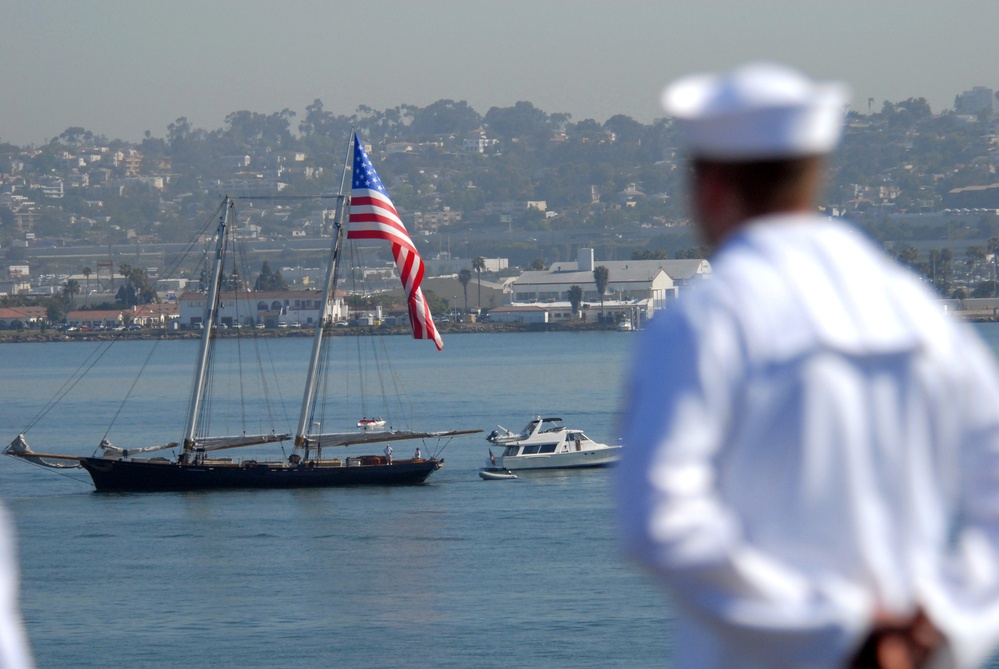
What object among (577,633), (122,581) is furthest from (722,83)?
(122,581)

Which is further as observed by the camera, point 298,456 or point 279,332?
point 279,332

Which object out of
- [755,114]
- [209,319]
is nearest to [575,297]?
[209,319]

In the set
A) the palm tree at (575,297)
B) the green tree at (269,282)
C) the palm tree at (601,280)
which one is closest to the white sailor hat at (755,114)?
the palm tree at (601,280)

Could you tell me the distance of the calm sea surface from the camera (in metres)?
20.1

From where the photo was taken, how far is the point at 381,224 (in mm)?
35000

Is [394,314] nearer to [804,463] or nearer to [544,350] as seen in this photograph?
[544,350]

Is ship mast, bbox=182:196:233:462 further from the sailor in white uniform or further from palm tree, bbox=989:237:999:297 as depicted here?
palm tree, bbox=989:237:999:297

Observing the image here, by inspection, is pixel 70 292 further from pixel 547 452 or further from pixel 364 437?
pixel 364 437

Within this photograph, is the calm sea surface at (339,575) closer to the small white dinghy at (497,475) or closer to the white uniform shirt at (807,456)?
the small white dinghy at (497,475)

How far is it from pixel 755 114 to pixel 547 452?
3619 cm

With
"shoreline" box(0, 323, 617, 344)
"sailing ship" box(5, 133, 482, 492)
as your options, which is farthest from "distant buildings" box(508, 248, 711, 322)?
"sailing ship" box(5, 133, 482, 492)

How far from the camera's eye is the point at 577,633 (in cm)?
2031

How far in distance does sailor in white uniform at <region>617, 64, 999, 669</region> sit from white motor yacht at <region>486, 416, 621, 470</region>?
35.6 m

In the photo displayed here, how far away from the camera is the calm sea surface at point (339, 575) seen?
2008cm
